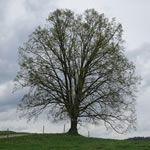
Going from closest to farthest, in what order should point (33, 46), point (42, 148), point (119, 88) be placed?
point (42, 148), point (119, 88), point (33, 46)

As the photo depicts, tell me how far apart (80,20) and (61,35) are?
326cm

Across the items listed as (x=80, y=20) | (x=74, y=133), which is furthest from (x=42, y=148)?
(x=80, y=20)

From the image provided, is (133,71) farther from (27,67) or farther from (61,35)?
(27,67)

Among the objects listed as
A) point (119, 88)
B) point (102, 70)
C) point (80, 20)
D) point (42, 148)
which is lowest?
point (42, 148)

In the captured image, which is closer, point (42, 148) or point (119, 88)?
point (42, 148)

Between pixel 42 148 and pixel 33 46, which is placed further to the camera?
pixel 33 46

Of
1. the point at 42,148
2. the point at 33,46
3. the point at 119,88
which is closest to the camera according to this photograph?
the point at 42,148

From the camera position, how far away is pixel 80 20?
1559 inches

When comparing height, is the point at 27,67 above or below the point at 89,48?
below

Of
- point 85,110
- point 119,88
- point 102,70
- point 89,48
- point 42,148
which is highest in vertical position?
point 89,48

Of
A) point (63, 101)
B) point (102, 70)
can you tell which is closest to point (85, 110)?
point (63, 101)

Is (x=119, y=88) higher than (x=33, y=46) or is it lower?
lower

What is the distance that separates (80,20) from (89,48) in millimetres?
3984

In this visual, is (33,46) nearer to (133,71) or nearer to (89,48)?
(89,48)
